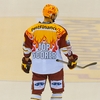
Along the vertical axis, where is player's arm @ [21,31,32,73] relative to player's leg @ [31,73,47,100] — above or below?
above

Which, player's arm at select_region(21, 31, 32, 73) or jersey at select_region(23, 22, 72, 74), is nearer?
jersey at select_region(23, 22, 72, 74)

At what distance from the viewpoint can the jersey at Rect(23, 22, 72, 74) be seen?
522 cm

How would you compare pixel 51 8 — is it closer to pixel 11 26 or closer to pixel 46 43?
pixel 46 43

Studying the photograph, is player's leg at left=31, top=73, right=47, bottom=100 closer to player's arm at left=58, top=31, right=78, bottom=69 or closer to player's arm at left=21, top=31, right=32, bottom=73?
player's arm at left=21, top=31, right=32, bottom=73

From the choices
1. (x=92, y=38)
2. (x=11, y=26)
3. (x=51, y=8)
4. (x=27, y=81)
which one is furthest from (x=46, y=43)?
(x=11, y=26)

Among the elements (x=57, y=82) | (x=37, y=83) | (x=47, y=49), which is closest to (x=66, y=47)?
(x=47, y=49)

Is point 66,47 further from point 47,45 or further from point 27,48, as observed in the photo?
point 27,48

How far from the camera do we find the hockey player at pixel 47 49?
5230 mm

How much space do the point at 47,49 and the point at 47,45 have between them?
0.19ft

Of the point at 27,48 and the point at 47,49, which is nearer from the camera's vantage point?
the point at 47,49

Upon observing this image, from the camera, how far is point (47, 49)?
526 cm

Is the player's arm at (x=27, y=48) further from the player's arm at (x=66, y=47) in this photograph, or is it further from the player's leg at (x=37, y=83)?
the player's arm at (x=66, y=47)

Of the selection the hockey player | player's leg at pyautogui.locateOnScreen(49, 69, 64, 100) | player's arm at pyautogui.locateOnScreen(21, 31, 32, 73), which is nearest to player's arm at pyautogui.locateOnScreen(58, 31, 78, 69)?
the hockey player

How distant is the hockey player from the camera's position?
17.2 feet
